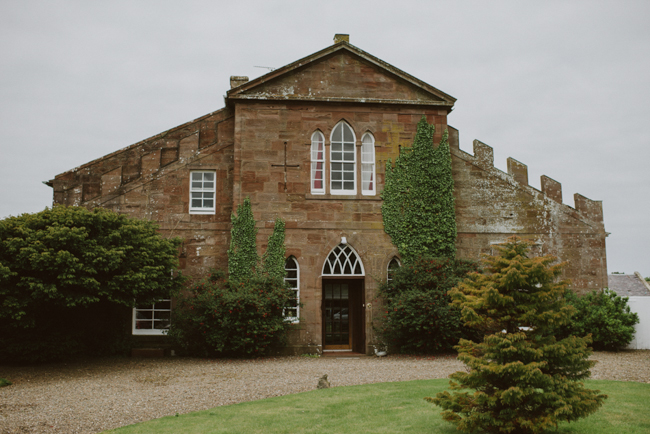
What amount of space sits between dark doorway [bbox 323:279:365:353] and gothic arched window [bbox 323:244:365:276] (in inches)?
19.9

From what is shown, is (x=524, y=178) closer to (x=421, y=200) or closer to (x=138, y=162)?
(x=421, y=200)

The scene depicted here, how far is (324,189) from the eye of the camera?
57.3 ft

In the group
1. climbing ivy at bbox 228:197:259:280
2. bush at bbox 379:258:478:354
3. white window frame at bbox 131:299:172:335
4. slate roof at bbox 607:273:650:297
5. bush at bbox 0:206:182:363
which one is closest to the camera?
bush at bbox 0:206:182:363

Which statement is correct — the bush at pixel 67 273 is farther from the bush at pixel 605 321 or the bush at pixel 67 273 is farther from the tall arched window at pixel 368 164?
the bush at pixel 605 321

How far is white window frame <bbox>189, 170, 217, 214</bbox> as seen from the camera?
17719 mm

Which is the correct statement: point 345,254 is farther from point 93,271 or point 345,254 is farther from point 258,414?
point 258,414

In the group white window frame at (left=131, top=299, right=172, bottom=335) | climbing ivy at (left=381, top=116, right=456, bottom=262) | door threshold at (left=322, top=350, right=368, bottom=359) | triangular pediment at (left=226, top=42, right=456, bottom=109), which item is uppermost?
triangular pediment at (left=226, top=42, right=456, bottom=109)

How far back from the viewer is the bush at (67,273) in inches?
469

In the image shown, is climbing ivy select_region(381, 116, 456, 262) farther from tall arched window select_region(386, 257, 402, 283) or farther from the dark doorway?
the dark doorway

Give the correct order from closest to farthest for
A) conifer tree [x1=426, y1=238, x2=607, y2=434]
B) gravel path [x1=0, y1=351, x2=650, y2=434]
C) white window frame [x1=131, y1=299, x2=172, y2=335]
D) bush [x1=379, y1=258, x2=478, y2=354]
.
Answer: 1. conifer tree [x1=426, y1=238, x2=607, y2=434]
2. gravel path [x1=0, y1=351, x2=650, y2=434]
3. bush [x1=379, y1=258, x2=478, y2=354]
4. white window frame [x1=131, y1=299, x2=172, y2=335]

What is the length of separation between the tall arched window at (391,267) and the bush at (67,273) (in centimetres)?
649

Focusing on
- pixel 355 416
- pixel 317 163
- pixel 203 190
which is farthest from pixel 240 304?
pixel 355 416

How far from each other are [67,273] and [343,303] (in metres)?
8.80

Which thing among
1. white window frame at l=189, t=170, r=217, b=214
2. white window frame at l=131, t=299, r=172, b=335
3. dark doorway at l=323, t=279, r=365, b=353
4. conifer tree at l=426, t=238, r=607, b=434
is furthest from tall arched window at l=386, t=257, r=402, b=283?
conifer tree at l=426, t=238, r=607, b=434
